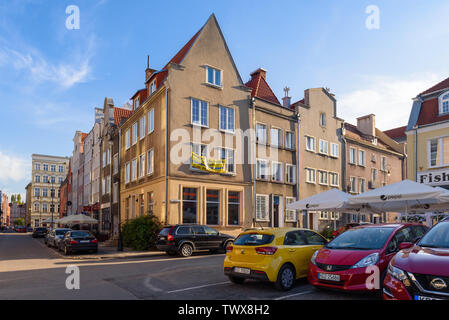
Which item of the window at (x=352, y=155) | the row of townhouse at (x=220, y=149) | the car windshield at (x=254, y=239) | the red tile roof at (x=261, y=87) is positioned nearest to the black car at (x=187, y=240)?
the row of townhouse at (x=220, y=149)

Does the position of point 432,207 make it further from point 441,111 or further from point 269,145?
point 269,145

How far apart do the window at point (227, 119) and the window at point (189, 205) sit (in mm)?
5163

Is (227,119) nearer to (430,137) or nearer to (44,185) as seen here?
(430,137)

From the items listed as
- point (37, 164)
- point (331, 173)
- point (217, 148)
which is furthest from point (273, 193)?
point (37, 164)

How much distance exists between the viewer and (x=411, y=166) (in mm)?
26141

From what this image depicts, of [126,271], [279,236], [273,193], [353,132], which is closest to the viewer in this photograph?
[279,236]

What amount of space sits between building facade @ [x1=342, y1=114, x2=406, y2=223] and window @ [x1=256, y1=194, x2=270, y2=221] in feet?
35.1

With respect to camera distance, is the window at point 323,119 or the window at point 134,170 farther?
the window at point 323,119

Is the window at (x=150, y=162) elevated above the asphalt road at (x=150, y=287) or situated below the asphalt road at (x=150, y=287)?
above

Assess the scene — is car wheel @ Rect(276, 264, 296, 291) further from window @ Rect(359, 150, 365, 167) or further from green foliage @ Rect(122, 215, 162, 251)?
window @ Rect(359, 150, 365, 167)

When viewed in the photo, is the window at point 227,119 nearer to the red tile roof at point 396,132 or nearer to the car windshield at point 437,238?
A: the car windshield at point 437,238

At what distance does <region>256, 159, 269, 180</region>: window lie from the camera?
2877 centimetres

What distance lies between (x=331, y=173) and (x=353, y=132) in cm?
772

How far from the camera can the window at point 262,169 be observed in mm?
28772
